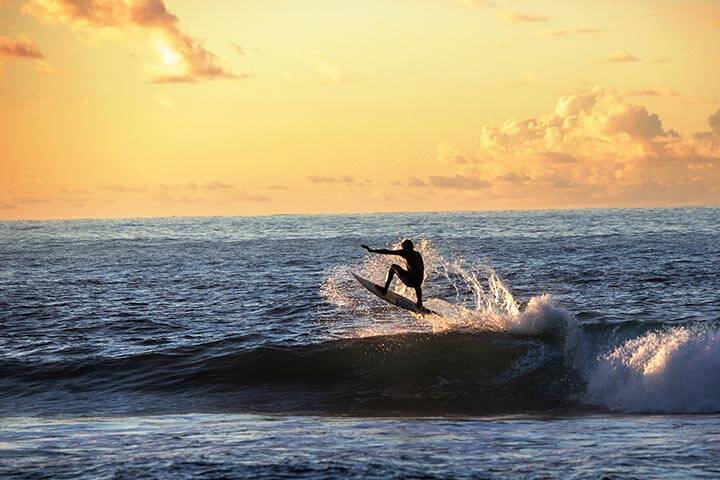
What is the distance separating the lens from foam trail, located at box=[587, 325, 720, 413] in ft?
60.1

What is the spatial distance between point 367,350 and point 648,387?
8.05 m

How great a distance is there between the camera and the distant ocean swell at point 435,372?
19312 millimetres

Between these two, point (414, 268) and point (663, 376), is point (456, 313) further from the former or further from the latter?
point (663, 376)

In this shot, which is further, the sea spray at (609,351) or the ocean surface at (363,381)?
the sea spray at (609,351)

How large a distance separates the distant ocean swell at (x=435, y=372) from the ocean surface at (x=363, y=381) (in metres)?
0.06

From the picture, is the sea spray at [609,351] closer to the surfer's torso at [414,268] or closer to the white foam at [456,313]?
the white foam at [456,313]

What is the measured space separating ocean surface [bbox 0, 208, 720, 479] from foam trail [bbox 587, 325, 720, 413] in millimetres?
49

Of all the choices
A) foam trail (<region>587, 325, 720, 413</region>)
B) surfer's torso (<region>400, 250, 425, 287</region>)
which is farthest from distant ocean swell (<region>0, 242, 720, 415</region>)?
surfer's torso (<region>400, 250, 425, 287</region>)

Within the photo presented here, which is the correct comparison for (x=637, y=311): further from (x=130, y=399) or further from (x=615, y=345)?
(x=130, y=399)

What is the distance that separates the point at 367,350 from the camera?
24.2m

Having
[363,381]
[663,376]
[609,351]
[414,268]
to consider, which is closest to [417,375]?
[363,381]

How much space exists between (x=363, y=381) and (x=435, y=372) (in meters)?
1.88

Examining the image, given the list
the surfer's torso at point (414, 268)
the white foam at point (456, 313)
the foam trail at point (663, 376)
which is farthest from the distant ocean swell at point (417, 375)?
the surfer's torso at point (414, 268)

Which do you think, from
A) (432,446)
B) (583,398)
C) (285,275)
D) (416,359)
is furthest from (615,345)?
(285,275)
